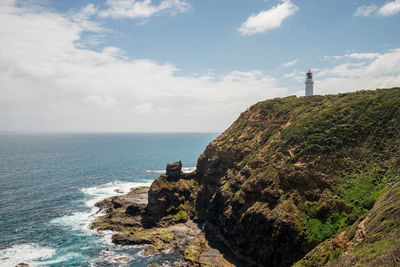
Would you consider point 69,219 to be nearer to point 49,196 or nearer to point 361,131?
point 49,196

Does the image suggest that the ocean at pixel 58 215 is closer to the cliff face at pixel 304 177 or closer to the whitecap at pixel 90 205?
the whitecap at pixel 90 205

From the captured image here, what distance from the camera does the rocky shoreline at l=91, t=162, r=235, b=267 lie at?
1773 inches

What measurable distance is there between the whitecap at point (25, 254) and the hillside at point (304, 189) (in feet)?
46.4

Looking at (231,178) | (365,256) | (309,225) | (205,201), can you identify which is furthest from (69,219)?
(365,256)

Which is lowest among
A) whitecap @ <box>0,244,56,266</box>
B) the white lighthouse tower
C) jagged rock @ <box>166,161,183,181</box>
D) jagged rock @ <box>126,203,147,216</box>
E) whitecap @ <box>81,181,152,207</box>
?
whitecap @ <box>0,244,56,266</box>

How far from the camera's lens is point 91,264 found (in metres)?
42.2

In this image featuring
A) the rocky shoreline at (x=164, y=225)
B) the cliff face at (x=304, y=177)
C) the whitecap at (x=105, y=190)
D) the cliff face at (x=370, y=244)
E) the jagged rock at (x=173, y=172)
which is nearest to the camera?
the cliff face at (x=370, y=244)

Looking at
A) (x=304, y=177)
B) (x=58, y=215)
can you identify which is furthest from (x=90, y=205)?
(x=304, y=177)

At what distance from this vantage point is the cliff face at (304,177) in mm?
32812

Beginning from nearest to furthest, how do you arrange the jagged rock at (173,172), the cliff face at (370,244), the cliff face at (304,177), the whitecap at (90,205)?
the cliff face at (370,244), the cliff face at (304,177), the whitecap at (90,205), the jagged rock at (173,172)

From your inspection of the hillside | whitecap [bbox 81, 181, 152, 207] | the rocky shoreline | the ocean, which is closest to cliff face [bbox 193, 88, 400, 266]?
the hillside

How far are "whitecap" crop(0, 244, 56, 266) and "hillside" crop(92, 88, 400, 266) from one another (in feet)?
46.4

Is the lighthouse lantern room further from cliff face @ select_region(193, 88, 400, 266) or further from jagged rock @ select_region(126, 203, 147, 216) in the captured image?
jagged rock @ select_region(126, 203, 147, 216)

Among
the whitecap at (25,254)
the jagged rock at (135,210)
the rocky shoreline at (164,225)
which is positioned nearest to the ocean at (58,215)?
the whitecap at (25,254)
